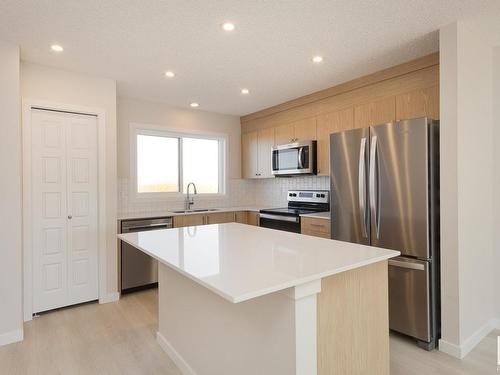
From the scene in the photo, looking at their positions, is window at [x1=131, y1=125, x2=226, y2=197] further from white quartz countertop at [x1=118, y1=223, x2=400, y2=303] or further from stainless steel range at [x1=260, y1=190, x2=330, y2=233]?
white quartz countertop at [x1=118, y1=223, x2=400, y2=303]

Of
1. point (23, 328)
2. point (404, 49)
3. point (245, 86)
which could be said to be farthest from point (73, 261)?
point (404, 49)

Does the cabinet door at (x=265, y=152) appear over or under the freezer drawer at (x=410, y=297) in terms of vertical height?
over

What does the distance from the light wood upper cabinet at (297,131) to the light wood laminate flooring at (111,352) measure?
249 cm

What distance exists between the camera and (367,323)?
1.62 meters

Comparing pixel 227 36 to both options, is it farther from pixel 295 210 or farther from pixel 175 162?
pixel 175 162

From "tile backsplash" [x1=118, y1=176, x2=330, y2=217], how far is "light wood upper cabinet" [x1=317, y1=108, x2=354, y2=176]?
1.31ft

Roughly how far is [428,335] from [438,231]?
2.60 feet

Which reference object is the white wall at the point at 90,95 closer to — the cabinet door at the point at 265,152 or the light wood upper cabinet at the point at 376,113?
the cabinet door at the point at 265,152

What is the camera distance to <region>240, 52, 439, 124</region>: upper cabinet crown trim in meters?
2.75

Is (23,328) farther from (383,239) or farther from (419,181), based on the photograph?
(419,181)

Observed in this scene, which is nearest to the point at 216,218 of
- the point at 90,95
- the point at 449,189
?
the point at 90,95

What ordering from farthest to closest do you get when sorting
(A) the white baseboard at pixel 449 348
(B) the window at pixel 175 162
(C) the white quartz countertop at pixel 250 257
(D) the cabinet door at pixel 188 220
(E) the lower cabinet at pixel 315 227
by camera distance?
(B) the window at pixel 175 162, (D) the cabinet door at pixel 188 220, (E) the lower cabinet at pixel 315 227, (A) the white baseboard at pixel 449 348, (C) the white quartz countertop at pixel 250 257

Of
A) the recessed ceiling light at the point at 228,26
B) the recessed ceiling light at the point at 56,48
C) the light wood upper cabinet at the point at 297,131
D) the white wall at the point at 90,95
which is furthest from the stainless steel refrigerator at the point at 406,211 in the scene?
the recessed ceiling light at the point at 56,48

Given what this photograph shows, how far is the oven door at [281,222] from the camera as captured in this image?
3.66 m
